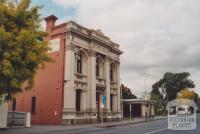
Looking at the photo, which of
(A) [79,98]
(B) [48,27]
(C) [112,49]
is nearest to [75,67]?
(A) [79,98]

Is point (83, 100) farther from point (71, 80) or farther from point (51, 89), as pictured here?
point (51, 89)

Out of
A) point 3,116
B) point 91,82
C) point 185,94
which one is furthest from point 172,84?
point 3,116

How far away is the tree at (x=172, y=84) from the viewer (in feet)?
360

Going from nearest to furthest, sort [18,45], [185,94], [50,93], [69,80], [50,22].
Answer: [18,45], [69,80], [50,93], [50,22], [185,94]

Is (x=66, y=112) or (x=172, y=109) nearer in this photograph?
(x=66, y=112)

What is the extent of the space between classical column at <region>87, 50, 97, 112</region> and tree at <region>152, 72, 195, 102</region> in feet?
246

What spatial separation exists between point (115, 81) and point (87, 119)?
10030 mm

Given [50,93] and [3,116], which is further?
[50,93]

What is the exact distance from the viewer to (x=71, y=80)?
34.8m

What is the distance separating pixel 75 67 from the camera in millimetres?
36312

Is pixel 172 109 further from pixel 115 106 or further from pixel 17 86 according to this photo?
pixel 17 86

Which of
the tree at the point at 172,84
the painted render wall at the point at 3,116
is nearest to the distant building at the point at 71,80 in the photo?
the painted render wall at the point at 3,116

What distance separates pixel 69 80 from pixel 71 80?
34 cm

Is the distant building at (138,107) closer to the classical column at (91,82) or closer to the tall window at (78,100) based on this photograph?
the classical column at (91,82)
